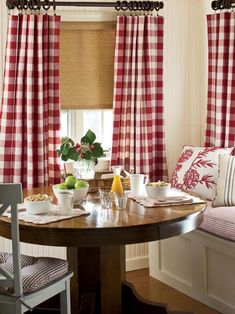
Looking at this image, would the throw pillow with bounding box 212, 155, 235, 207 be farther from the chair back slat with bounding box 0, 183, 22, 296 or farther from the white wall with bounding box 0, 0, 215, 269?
the chair back slat with bounding box 0, 183, 22, 296

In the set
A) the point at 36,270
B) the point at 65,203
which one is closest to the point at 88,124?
the point at 65,203

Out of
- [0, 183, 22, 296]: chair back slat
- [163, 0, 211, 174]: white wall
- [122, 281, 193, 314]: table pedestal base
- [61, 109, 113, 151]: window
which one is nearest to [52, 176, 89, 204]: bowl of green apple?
[0, 183, 22, 296]: chair back slat

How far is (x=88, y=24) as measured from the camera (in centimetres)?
420

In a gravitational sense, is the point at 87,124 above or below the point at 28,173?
above

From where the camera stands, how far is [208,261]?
354 centimetres

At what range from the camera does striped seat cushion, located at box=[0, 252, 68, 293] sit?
2482 mm

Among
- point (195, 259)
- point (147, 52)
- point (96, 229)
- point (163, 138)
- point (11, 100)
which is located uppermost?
point (147, 52)

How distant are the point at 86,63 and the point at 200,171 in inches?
48.4

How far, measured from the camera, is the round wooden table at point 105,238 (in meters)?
2.40

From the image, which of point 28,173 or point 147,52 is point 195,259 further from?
point 147,52

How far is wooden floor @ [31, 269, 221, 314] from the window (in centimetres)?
107

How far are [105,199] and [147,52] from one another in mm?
1800

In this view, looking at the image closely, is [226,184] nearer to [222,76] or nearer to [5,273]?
[222,76]

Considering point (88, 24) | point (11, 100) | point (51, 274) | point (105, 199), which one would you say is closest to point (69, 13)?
point (88, 24)
